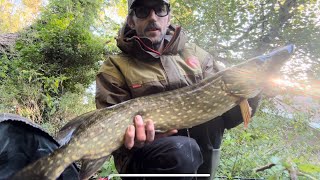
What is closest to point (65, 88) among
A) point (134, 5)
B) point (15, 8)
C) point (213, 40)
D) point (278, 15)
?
point (213, 40)

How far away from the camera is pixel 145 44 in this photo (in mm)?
2021

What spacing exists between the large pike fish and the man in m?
0.13

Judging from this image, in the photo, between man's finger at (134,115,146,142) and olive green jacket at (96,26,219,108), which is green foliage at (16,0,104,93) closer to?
olive green jacket at (96,26,219,108)

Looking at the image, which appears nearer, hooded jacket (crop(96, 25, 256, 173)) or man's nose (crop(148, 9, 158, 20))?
hooded jacket (crop(96, 25, 256, 173))

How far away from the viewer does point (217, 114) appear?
1.88 metres

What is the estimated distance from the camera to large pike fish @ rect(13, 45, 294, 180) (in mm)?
1444

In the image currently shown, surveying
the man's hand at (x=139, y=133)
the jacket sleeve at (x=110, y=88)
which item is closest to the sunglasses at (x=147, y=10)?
the jacket sleeve at (x=110, y=88)

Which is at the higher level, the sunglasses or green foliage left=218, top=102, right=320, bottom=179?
the sunglasses

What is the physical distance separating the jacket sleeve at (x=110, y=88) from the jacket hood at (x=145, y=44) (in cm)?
17

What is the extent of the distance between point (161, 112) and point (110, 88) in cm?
41

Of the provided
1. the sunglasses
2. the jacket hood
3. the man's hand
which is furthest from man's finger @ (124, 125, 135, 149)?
the sunglasses

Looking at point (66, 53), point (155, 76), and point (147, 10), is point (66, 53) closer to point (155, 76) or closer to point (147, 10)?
point (147, 10)

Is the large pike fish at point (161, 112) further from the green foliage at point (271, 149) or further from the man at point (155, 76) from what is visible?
the green foliage at point (271, 149)

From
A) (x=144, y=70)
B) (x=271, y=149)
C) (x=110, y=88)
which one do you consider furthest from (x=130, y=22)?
(x=271, y=149)
